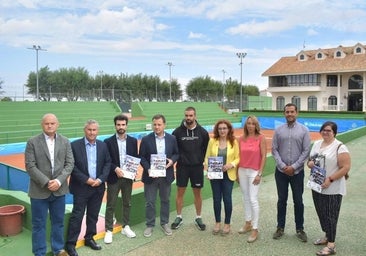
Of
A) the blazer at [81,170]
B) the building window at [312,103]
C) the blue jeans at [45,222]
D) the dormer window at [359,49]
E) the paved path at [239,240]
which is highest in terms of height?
the dormer window at [359,49]

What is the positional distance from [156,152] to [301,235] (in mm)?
2081

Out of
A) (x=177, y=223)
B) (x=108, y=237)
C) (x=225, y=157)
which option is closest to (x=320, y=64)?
(x=225, y=157)

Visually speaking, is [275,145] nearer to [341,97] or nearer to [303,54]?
[341,97]

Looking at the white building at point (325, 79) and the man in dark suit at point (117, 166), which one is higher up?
the white building at point (325, 79)

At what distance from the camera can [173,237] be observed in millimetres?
4551

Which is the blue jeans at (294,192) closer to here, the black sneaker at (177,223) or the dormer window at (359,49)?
the black sneaker at (177,223)

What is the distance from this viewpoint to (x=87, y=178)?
3.96 meters

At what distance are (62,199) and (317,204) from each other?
9.32 ft

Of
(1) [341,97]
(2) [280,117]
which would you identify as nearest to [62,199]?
(2) [280,117]

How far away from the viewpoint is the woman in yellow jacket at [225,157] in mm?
4535

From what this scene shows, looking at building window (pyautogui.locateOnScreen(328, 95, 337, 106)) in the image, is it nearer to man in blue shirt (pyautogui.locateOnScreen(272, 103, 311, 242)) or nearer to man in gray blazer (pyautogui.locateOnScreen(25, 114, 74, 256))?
man in blue shirt (pyautogui.locateOnScreen(272, 103, 311, 242))

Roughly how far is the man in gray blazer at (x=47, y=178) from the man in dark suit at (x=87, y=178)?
0.55ft

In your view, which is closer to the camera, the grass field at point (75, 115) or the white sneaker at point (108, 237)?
the white sneaker at point (108, 237)

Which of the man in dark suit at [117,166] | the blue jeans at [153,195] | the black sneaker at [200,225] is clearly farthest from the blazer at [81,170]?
the black sneaker at [200,225]
